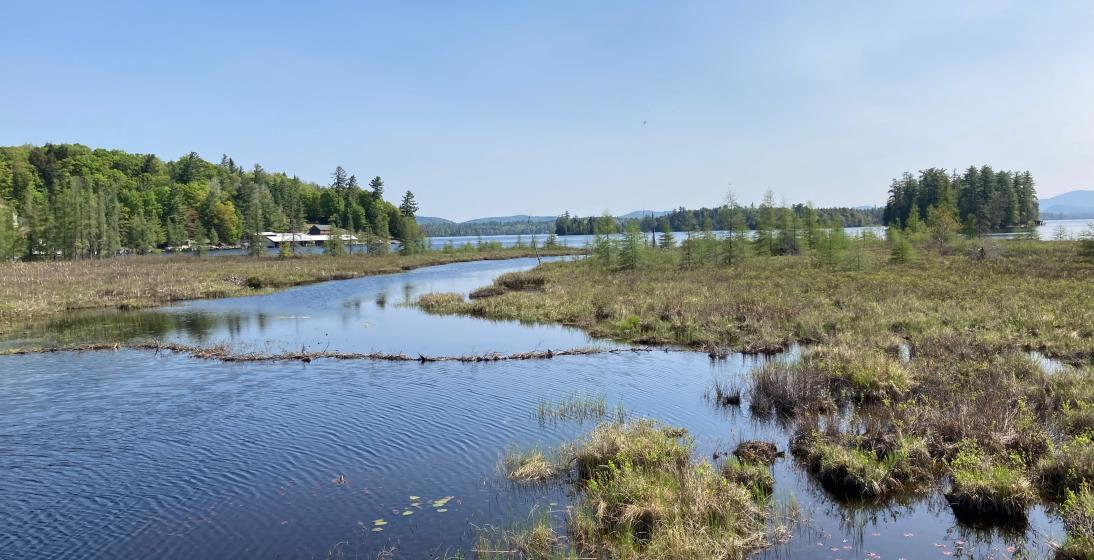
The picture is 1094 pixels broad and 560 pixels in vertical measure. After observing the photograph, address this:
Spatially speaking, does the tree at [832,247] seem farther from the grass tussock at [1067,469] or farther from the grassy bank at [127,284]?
the grassy bank at [127,284]

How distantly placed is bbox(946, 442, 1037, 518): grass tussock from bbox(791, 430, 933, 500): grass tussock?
2.71ft

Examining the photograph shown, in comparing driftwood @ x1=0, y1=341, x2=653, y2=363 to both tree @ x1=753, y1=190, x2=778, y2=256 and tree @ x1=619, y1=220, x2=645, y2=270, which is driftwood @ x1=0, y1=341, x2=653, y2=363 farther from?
tree @ x1=753, y1=190, x2=778, y2=256

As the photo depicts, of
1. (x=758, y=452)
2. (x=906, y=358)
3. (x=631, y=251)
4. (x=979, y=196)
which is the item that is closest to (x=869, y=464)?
(x=758, y=452)

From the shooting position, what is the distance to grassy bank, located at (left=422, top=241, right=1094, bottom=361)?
25422 mm

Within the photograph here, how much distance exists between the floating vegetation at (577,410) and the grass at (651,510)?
137 inches

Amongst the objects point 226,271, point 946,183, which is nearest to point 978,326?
point 226,271

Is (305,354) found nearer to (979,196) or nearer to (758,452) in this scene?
(758,452)

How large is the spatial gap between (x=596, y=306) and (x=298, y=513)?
28238 millimetres

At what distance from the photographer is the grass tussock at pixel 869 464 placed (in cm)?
1189

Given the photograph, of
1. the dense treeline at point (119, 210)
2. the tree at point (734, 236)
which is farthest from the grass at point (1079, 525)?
the dense treeline at point (119, 210)

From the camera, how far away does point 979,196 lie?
130625 millimetres

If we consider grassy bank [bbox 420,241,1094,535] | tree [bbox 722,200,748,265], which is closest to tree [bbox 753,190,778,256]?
tree [bbox 722,200,748,265]

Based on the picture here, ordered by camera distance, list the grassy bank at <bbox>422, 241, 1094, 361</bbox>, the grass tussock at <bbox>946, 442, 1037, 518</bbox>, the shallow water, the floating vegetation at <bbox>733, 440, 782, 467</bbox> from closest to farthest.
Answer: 1. the shallow water
2. the grass tussock at <bbox>946, 442, 1037, 518</bbox>
3. the floating vegetation at <bbox>733, 440, 782, 467</bbox>
4. the grassy bank at <bbox>422, 241, 1094, 361</bbox>

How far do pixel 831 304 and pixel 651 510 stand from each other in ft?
89.0
